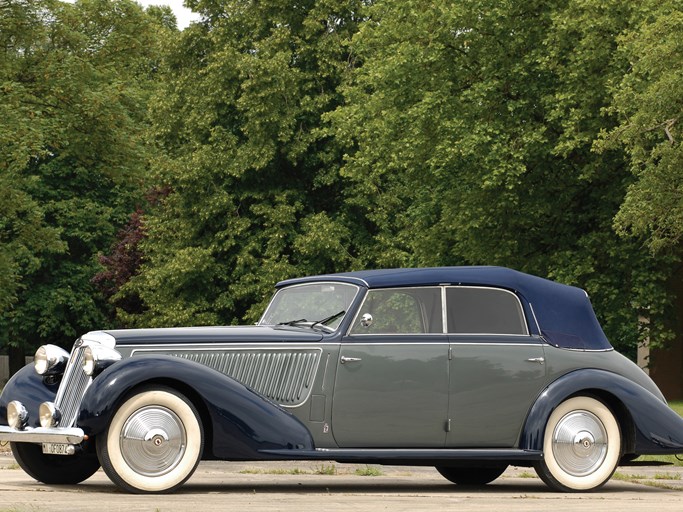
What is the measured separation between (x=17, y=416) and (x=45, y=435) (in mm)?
542

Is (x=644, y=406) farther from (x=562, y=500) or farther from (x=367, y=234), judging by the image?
(x=367, y=234)

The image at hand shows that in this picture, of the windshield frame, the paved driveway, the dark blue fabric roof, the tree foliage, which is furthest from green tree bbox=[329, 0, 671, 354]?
the windshield frame

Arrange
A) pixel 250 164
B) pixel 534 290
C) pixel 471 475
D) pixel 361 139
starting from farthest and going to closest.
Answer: pixel 250 164
pixel 361 139
pixel 471 475
pixel 534 290

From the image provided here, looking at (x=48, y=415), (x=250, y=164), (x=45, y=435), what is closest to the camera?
(x=45, y=435)

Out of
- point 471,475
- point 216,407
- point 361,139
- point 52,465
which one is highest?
point 361,139

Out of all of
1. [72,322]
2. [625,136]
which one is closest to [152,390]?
[625,136]

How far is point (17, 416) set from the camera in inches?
401

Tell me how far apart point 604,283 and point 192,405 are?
25.6 m

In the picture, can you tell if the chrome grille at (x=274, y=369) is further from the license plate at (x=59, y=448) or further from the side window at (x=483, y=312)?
the license plate at (x=59, y=448)

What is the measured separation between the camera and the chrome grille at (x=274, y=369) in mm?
10531

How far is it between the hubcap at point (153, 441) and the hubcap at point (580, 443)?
10.2 ft

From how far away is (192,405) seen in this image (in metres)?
9.97

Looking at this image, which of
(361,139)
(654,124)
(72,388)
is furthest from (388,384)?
(361,139)

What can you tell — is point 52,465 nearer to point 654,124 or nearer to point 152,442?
point 152,442
